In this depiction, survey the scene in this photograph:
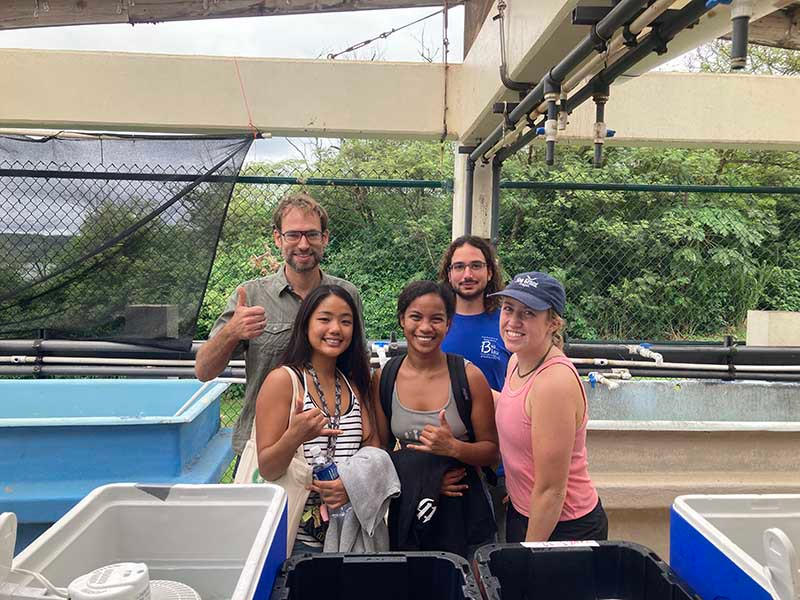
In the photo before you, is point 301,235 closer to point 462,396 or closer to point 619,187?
point 462,396

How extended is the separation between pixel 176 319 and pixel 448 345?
1.64 metres

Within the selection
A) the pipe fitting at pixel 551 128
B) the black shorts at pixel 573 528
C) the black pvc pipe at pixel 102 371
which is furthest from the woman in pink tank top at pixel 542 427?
the black pvc pipe at pixel 102 371

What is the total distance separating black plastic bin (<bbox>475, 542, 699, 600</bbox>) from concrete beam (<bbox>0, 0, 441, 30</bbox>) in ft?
10.6

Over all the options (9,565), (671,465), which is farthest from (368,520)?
(671,465)

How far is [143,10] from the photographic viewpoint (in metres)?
3.25

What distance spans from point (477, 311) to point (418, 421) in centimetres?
55

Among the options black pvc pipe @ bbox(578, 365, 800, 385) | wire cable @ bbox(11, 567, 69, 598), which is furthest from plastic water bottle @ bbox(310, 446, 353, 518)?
black pvc pipe @ bbox(578, 365, 800, 385)

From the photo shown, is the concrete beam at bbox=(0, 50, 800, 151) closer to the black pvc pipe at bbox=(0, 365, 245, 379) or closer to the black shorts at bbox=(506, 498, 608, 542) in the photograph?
the black pvc pipe at bbox=(0, 365, 245, 379)

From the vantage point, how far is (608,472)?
265 cm

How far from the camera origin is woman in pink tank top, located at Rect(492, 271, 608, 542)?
140 cm

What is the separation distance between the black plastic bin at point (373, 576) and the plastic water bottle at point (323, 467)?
1.28 ft

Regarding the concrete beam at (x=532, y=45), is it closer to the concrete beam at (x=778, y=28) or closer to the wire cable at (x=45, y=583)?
the concrete beam at (x=778, y=28)

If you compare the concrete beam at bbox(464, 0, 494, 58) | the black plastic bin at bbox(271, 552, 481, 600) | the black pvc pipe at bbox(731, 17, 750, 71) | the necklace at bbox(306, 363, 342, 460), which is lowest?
the black plastic bin at bbox(271, 552, 481, 600)

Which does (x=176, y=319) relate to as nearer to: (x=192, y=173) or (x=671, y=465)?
(x=192, y=173)
